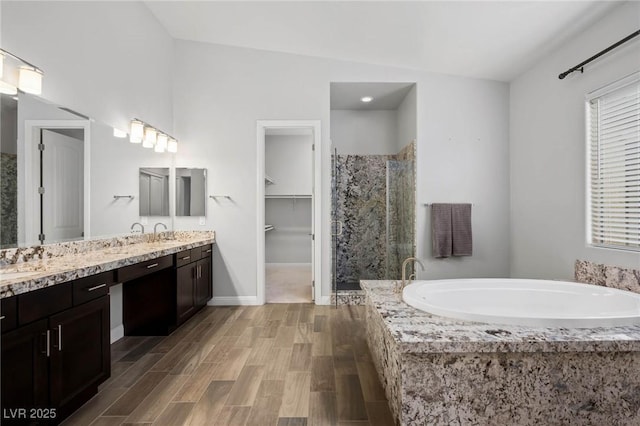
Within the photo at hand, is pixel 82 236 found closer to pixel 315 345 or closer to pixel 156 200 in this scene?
pixel 156 200

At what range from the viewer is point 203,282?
12.4 ft

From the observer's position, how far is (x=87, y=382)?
1924mm

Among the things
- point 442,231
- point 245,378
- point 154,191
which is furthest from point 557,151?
point 154,191

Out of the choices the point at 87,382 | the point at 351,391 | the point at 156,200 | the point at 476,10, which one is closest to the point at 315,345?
the point at 351,391

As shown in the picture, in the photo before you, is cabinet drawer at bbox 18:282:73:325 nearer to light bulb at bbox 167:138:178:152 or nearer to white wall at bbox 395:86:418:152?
light bulb at bbox 167:138:178:152

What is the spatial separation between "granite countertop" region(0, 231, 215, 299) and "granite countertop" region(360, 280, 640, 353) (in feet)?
5.79

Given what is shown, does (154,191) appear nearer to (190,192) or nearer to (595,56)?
(190,192)

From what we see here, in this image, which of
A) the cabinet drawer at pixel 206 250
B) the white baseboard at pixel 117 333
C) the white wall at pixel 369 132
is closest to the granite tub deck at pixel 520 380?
the white baseboard at pixel 117 333

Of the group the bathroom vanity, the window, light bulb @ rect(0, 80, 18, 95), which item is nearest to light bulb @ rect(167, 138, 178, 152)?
the bathroom vanity

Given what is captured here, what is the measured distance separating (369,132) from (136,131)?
3.26m

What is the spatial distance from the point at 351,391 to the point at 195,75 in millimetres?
3934

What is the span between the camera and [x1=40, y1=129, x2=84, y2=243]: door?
7.48ft

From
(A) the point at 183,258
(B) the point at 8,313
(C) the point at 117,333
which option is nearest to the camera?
(B) the point at 8,313

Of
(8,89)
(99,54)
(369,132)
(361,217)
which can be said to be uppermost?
(99,54)
